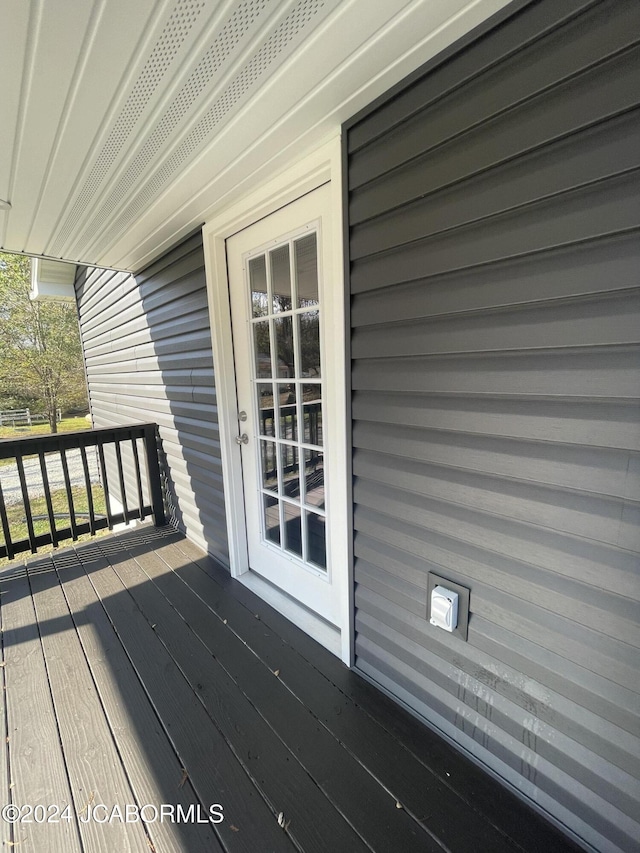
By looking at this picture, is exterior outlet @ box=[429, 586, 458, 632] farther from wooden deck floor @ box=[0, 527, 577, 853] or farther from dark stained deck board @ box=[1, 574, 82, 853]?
dark stained deck board @ box=[1, 574, 82, 853]

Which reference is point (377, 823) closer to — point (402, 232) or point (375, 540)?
point (375, 540)

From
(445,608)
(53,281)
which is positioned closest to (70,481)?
(445,608)

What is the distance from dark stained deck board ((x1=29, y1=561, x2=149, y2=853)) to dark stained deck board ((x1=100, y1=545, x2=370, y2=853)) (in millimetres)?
326

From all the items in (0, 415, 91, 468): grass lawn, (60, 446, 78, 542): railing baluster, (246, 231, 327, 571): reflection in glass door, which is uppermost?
(246, 231, 327, 571): reflection in glass door

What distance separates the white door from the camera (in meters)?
1.55

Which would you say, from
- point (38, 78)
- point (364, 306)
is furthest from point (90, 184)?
point (364, 306)

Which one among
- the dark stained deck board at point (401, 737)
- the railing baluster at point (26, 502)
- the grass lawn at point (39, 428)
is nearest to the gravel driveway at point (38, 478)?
the grass lawn at point (39, 428)

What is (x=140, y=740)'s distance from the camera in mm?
1264

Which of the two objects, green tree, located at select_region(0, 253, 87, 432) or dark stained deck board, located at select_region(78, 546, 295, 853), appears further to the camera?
green tree, located at select_region(0, 253, 87, 432)

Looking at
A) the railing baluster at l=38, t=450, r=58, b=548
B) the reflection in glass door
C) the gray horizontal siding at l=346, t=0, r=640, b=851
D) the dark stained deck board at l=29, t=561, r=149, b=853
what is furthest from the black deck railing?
the gray horizontal siding at l=346, t=0, r=640, b=851

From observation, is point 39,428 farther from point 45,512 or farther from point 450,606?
→ point 450,606

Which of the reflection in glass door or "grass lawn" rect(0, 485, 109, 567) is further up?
the reflection in glass door

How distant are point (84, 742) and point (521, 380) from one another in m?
1.94

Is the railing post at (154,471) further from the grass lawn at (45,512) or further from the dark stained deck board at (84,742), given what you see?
the grass lawn at (45,512)
